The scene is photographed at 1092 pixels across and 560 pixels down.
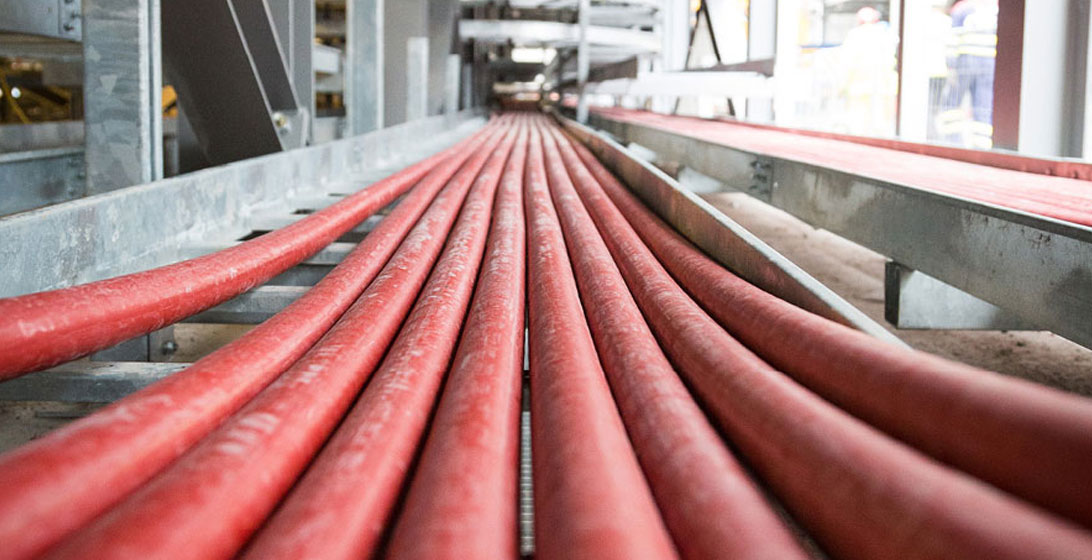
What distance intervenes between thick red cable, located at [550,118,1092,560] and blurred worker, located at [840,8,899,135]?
14.3 m

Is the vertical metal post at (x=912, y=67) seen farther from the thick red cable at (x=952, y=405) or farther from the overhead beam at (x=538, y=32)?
the overhead beam at (x=538, y=32)

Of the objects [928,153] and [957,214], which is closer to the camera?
[957,214]

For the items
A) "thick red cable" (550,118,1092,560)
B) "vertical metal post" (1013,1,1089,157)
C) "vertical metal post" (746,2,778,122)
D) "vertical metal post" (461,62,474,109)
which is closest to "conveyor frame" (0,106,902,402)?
"thick red cable" (550,118,1092,560)

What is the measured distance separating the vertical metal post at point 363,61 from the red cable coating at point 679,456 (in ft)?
14.9

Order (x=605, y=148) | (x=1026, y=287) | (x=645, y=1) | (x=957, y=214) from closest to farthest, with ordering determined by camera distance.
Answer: (x=1026, y=287) < (x=957, y=214) < (x=605, y=148) < (x=645, y=1)

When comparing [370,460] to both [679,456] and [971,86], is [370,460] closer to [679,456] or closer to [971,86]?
[679,456]

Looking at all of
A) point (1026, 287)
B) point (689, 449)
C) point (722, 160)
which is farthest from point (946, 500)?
point (722, 160)

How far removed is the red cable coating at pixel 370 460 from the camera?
0.68 metres

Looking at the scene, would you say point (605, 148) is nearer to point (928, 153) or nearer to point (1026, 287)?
point (928, 153)

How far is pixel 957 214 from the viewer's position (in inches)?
62.1

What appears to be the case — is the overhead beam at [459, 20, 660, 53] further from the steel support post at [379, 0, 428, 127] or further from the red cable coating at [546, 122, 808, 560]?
the red cable coating at [546, 122, 808, 560]

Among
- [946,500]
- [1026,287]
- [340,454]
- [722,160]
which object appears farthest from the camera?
[722,160]

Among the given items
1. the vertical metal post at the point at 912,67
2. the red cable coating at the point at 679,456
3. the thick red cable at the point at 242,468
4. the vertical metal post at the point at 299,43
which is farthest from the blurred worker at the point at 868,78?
the thick red cable at the point at 242,468

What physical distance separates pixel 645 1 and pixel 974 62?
8866 millimetres
